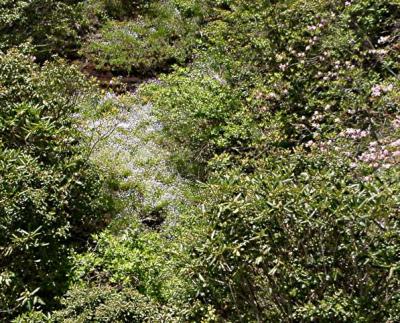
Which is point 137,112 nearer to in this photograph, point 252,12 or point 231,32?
point 231,32

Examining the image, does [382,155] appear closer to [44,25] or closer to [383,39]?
[383,39]

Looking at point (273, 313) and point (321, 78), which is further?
point (321, 78)

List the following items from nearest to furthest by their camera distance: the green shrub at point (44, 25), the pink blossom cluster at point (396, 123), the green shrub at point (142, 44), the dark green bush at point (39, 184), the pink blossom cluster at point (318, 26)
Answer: the dark green bush at point (39, 184)
the pink blossom cluster at point (396, 123)
the pink blossom cluster at point (318, 26)
the green shrub at point (44, 25)
the green shrub at point (142, 44)

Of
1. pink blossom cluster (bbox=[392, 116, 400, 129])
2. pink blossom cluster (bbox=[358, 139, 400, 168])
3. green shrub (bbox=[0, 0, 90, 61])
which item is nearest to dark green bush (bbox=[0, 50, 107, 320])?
green shrub (bbox=[0, 0, 90, 61])

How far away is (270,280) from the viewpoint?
4578mm

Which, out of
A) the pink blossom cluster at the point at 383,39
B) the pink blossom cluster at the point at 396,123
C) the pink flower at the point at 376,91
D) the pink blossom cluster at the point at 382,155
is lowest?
the pink blossom cluster at the point at 382,155

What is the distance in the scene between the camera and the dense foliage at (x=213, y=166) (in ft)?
14.5

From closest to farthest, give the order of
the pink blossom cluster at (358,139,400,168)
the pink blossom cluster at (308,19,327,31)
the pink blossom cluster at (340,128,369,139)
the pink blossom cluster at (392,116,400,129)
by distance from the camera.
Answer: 1. the pink blossom cluster at (358,139,400,168)
2. the pink blossom cluster at (392,116,400,129)
3. the pink blossom cluster at (340,128,369,139)
4. the pink blossom cluster at (308,19,327,31)

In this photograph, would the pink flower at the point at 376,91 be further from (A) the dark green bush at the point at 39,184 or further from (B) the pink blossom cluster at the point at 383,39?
(A) the dark green bush at the point at 39,184

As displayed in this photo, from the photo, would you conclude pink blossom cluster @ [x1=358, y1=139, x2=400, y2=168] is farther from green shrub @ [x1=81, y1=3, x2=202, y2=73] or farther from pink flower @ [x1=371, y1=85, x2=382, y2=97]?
green shrub @ [x1=81, y1=3, x2=202, y2=73]

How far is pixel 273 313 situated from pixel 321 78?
211 inches

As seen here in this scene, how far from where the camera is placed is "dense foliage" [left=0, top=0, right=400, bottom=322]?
441cm

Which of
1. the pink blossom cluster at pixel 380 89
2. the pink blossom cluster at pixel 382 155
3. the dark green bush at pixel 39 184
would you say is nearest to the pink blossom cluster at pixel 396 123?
the pink blossom cluster at pixel 382 155

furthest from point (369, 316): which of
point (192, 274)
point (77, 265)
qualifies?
point (77, 265)
